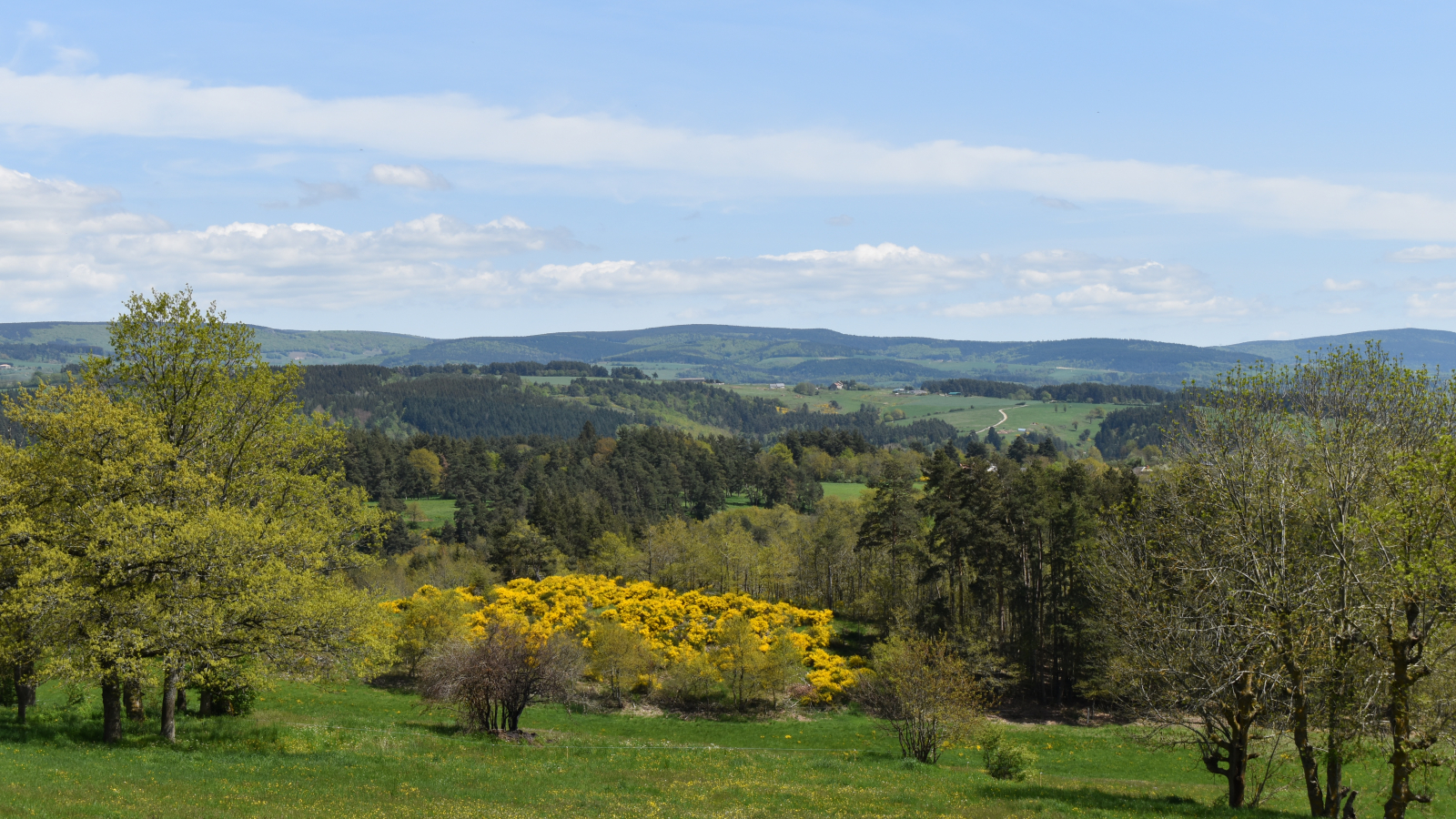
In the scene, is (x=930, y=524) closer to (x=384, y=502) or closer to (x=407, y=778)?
(x=407, y=778)

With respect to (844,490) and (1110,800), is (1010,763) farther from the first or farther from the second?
(844,490)

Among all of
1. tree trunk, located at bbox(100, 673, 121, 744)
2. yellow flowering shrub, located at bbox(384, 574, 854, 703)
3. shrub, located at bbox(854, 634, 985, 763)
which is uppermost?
tree trunk, located at bbox(100, 673, 121, 744)

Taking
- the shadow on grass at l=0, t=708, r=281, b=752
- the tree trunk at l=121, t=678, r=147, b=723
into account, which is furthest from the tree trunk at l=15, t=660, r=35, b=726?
the tree trunk at l=121, t=678, r=147, b=723

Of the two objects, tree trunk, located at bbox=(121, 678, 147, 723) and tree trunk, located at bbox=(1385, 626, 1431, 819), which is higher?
tree trunk, located at bbox=(1385, 626, 1431, 819)

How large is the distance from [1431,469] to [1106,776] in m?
27.9

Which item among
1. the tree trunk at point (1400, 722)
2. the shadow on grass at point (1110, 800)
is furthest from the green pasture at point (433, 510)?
the tree trunk at point (1400, 722)

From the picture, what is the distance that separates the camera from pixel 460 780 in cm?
2650

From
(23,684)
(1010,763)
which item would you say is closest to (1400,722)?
(1010,763)

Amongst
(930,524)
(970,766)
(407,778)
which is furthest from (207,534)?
(930,524)

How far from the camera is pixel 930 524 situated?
85.8 meters

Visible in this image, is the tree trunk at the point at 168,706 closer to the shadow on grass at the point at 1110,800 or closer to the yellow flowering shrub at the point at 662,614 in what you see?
the shadow on grass at the point at 1110,800

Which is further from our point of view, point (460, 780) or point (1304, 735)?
point (460, 780)

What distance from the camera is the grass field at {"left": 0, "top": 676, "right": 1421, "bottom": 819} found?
21.1 m

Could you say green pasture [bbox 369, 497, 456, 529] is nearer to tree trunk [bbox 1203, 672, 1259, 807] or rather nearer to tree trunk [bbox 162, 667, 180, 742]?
tree trunk [bbox 162, 667, 180, 742]
